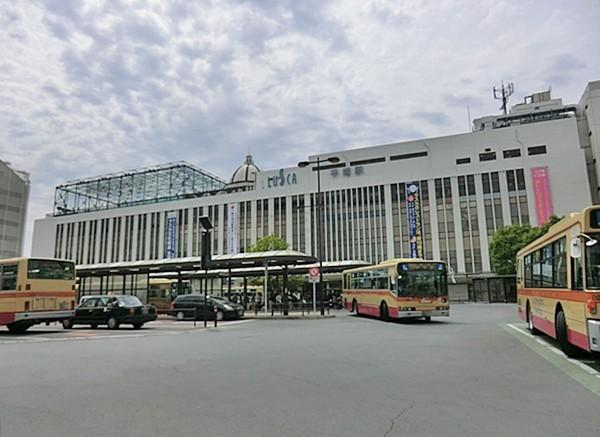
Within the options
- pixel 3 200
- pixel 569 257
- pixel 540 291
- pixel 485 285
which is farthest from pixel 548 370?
pixel 485 285

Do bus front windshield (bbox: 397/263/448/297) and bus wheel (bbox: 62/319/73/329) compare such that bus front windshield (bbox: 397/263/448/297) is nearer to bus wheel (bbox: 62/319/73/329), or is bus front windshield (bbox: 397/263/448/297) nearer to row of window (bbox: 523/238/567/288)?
row of window (bbox: 523/238/567/288)

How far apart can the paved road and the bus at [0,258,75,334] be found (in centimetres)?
600

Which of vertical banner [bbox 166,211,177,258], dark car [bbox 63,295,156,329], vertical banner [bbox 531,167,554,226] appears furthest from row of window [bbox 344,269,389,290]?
→ vertical banner [bbox 166,211,177,258]

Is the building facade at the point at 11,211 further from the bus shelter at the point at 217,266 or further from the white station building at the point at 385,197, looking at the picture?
the white station building at the point at 385,197

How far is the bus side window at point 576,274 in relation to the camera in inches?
350

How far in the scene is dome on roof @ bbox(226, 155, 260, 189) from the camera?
8068 cm

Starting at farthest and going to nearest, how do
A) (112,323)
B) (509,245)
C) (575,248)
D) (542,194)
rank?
(542,194) → (509,245) → (112,323) → (575,248)

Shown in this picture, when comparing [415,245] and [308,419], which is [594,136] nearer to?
[415,245]

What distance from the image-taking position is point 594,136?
202 feet

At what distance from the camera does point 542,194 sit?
5759 cm

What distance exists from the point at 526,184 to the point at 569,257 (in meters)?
54.0

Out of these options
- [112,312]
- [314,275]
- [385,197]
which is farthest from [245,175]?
[112,312]

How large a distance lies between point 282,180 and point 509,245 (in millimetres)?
35294

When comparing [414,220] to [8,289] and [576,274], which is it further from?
[576,274]
